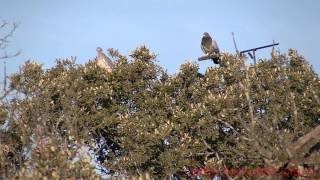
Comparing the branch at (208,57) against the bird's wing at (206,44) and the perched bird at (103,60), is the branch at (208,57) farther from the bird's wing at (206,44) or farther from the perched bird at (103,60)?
the perched bird at (103,60)

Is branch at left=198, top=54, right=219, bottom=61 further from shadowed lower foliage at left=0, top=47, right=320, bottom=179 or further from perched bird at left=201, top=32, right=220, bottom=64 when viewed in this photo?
perched bird at left=201, top=32, right=220, bottom=64

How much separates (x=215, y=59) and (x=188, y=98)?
1906mm

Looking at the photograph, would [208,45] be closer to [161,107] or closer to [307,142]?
[161,107]

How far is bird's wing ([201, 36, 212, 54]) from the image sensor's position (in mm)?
23167

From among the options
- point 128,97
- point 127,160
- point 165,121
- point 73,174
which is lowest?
point 73,174

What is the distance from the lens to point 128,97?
20.6 meters

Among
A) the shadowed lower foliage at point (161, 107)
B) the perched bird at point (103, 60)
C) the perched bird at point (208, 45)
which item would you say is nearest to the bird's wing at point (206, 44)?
the perched bird at point (208, 45)

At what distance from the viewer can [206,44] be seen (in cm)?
2338

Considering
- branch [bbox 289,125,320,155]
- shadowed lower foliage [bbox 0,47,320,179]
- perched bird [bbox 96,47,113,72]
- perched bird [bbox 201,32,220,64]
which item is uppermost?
perched bird [bbox 96,47,113,72]

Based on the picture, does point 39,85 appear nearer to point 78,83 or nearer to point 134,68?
point 78,83

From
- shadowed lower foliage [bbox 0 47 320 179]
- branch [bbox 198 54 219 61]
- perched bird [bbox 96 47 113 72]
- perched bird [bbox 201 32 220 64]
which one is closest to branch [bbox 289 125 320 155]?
shadowed lower foliage [bbox 0 47 320 179]

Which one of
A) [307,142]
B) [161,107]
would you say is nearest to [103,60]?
[161,107]

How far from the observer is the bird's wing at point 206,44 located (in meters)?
23.2

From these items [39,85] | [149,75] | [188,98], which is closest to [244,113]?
[188,98]
